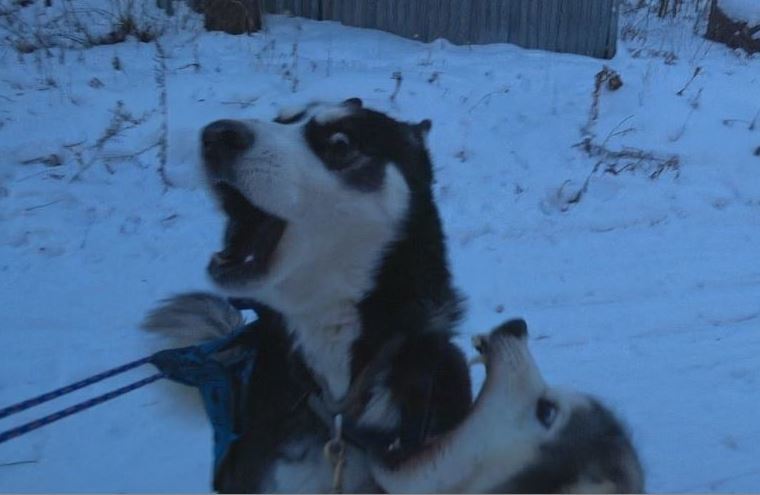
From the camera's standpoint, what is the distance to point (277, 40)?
855cm

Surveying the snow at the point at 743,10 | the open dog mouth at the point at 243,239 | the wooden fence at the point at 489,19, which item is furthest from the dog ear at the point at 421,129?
the snow at the point at 743,10

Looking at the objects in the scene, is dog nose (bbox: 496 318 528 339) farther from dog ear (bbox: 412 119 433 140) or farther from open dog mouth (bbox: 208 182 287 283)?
dog ear (bbox: 412 119 433 140)

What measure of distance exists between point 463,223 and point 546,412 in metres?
3.75

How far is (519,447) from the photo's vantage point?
2.07 meters

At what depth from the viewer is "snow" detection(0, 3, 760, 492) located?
383 cm

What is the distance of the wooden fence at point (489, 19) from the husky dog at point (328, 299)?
7.19 metres

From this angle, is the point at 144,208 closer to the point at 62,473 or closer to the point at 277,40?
the point at 62,473

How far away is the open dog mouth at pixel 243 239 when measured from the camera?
7.38 feet

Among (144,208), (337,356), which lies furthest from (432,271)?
(144,208)

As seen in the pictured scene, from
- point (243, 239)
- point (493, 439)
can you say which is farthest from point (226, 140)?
point (493, 439)

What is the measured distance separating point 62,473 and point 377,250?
1.85 m

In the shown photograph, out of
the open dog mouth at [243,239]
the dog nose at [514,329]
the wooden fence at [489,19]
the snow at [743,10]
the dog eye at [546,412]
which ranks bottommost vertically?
the dog eye at [546,412]

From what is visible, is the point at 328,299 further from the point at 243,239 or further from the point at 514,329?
the point at 514,329

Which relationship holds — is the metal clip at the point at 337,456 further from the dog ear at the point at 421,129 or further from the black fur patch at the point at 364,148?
the dog ear at the point at 421,129
